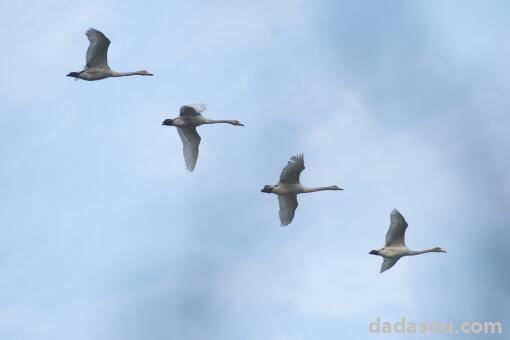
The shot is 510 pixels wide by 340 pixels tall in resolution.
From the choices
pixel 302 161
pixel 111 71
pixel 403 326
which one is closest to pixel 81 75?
pixel 111 71

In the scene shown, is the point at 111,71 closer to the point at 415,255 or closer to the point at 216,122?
the point at 216,122

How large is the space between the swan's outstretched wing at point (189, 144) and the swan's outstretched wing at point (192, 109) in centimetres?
124

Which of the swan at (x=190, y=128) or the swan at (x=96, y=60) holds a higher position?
the swan at (x=96, y=60)

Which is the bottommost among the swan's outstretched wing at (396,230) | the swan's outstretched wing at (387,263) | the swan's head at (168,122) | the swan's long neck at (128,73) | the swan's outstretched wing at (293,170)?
the swan's outstretched wing at (387,263)

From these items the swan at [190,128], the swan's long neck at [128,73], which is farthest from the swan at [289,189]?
the swan's long neck at [128,73]

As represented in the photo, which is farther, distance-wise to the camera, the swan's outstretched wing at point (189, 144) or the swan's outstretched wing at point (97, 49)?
the swan's outstretched wing at point (189, 144)

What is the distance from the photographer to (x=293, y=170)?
535 feet

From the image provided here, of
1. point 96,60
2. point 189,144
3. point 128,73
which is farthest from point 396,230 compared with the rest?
point 96,60

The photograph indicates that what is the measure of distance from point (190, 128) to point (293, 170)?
6490 mm

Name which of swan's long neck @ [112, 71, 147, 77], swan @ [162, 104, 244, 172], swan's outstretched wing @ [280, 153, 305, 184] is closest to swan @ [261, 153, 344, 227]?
swan's outstretched wing @ [280, 153, 305, 184]

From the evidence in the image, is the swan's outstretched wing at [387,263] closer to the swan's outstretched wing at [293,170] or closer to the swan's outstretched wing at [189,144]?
the swan's outstretched wing at [293,170]

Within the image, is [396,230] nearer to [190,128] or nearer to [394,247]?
[394,247]

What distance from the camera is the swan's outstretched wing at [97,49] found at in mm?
Result: 163375

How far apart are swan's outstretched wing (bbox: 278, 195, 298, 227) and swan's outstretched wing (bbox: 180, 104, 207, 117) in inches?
243
